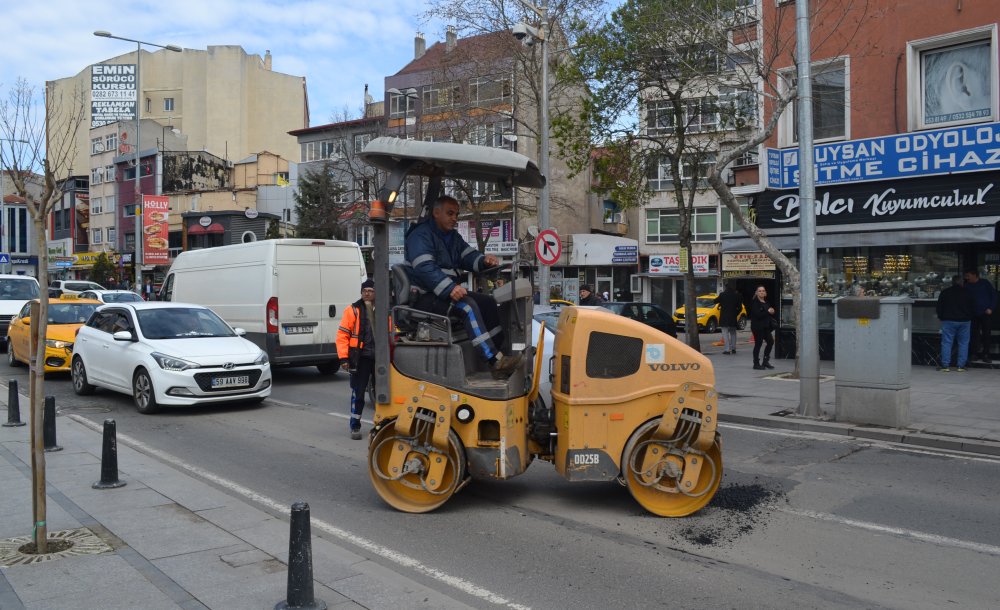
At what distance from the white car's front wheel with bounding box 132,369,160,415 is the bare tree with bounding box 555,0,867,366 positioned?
9264 millimetres

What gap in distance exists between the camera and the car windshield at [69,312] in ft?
54.1

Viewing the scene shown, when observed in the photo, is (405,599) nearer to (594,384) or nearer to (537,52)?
(594,384)

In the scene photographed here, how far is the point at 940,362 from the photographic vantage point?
51.8 ft

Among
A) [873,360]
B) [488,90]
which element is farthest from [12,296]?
[873,360]

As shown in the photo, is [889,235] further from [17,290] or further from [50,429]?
[17,290]

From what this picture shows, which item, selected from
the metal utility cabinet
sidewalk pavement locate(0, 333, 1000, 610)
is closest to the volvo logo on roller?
the metal utility cabinet

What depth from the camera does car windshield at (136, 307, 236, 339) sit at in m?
12.0

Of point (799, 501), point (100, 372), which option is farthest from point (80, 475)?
point (799, 501)

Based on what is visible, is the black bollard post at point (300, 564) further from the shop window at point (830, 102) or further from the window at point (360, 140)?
the window at point (360, 140)

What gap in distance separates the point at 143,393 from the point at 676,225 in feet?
108

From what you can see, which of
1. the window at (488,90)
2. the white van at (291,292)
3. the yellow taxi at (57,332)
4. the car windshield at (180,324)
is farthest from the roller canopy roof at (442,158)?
the window at (488,90)

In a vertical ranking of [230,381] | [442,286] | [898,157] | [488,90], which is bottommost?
[230,381]

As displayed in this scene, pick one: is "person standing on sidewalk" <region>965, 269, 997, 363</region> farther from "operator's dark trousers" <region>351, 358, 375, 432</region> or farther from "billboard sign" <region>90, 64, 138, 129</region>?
"billboard sign" <region>90, 64, 138, 129</region>

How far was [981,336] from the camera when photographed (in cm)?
1545
